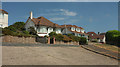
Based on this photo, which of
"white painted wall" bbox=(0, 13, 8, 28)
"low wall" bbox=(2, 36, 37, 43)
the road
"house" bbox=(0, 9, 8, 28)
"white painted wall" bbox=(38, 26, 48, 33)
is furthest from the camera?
"white painted wall" bbox=(38, 26, 48, 33)

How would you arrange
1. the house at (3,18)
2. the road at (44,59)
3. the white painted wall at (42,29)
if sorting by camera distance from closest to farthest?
the road at (44,59) < the house at (3,18) < the white painted wall at (42,29)

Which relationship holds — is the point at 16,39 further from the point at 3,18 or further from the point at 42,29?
the point at 3,18

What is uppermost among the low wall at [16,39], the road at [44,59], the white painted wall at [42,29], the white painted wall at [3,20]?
the white painted wall at [3,20]

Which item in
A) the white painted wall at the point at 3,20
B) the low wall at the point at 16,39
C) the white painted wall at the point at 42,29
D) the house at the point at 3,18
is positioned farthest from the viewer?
the white painted wall at the point at 42,29

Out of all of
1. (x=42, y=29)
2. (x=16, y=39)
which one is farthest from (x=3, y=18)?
(x=16, y=39)

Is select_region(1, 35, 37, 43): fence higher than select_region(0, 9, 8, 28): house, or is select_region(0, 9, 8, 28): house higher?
select_region(0, 9, 8, 28): house

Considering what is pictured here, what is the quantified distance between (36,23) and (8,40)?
39.3 feet

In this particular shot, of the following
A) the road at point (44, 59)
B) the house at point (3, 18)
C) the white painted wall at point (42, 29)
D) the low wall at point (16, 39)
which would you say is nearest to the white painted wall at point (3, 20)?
the house at point (3, 18)

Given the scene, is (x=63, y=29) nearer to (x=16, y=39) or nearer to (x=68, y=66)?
(x=16, y=39)

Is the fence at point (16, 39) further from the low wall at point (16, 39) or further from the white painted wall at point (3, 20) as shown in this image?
the white painted wall at point (3, 20)

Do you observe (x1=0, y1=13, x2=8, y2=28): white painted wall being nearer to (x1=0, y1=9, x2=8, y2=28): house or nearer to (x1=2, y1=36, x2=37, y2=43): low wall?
(x1=0, y1=9, x2=8, y2=28): house

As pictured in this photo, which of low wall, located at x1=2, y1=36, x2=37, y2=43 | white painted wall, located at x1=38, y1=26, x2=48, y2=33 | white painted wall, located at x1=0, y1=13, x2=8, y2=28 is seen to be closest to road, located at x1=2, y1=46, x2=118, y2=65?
low wall, located at x1=2, y1=36, x2=37, y2=43

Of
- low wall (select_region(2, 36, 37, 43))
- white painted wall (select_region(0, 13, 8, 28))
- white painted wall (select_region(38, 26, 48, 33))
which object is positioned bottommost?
low wall (select_region(2, 36, 37, 43))

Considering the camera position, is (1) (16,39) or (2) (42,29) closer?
(1) (16,39)
